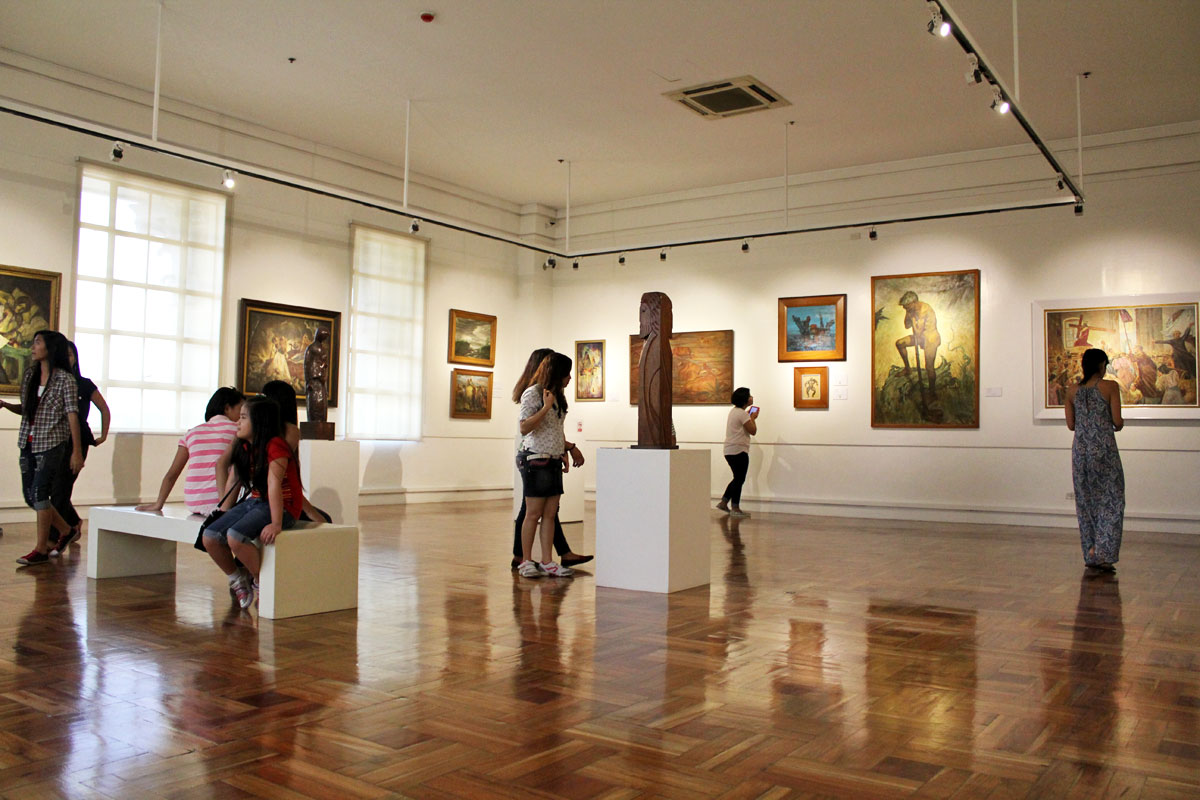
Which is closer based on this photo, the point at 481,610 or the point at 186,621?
the point at 186,621

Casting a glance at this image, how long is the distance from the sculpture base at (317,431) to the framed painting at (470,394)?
216 inches

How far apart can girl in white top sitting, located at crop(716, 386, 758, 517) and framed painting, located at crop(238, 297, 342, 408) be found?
5.95 meters

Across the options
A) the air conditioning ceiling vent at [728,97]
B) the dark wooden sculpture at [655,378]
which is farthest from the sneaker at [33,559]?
the air conditioning ceiling vent at [728,97]

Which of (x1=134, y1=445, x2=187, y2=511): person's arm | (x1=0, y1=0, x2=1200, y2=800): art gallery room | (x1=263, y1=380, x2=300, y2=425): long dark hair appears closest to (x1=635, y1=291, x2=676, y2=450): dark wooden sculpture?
(x1=0, y1=0, x2=1200, y2=800): art gallery room

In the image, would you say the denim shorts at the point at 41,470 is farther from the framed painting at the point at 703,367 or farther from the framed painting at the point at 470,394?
the framed painting at the point at 703,367

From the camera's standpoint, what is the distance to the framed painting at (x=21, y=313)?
10305mm

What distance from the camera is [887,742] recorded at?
3357 millimetres

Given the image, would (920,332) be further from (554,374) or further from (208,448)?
(208,448)

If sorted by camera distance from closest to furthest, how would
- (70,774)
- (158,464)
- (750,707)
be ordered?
(70,774) → (750,707) → (158,464)

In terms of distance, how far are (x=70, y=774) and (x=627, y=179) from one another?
13.5 metres

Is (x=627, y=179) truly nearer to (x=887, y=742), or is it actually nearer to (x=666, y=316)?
(x=666, y=316)

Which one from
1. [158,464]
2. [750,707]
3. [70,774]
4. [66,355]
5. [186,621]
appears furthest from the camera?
[158,464]

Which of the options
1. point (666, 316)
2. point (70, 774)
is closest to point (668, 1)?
point (666, 316)

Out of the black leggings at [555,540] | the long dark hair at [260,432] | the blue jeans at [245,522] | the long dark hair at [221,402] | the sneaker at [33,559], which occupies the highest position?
the long dark hair at [221,402]
